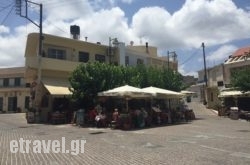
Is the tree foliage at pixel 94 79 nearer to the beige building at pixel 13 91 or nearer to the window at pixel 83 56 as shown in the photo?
the window at pixel 83 56

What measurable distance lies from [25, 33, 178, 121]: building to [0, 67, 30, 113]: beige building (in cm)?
2305

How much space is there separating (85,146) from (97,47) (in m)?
24.5

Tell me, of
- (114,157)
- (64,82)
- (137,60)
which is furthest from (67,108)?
(114,157)

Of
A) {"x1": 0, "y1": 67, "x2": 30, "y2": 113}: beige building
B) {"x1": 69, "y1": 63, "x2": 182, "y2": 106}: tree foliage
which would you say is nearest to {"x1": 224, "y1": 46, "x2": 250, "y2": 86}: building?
{"x1": 69, "y1": 63, "x2": 182, "y2": 106}: tree foliage

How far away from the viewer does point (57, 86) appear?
3094 centimetres

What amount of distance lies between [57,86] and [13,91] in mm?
29856

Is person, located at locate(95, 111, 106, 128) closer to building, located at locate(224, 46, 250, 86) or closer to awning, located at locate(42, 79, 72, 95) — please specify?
awning, located at locate(42, 79, 72, 95)

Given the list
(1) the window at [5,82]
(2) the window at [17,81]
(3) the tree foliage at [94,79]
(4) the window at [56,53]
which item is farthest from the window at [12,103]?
(3) the tree foliage at [94,79]

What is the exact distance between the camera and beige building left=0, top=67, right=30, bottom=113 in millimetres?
57281

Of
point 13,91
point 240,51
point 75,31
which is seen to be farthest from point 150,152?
point 13,91

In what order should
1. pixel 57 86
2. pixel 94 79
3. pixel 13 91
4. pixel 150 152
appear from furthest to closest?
pixel 13 91
pixel 57 86
pixel 94 79
pixel 150 152

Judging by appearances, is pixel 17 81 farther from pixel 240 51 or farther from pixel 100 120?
pixel 100 120

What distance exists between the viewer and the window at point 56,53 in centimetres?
3375

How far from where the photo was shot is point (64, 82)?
3316 centimetres
